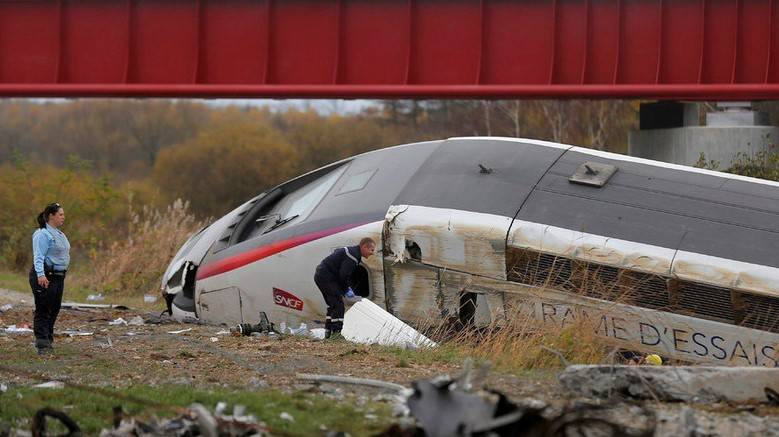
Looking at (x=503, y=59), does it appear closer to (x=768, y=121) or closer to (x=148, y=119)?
(x=768, y=121)

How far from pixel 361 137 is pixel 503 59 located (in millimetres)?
30478

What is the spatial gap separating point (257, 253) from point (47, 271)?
2.92 metres

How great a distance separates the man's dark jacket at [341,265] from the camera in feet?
41.3

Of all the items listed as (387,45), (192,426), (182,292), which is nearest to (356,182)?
(182,292)

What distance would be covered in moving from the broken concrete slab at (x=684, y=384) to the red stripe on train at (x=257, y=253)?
5093 mm

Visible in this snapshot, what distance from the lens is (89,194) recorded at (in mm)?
30875

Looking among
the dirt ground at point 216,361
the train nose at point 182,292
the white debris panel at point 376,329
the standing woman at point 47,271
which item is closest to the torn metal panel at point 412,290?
the white debris panel at point 376,329

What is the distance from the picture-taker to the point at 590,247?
1152cm

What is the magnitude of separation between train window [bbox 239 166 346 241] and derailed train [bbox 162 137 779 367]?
4 cm

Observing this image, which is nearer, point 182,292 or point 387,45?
point 182,292

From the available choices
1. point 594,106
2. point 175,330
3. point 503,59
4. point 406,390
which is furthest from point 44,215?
point 594,106

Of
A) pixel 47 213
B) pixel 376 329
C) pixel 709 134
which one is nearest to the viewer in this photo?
pixel 47 213

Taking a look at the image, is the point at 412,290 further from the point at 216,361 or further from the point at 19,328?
the point at 19,328

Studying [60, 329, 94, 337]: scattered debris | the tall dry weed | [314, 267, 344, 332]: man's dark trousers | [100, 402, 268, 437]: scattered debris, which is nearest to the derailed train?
[314, 267, 344, 332]: man's dark trousers
